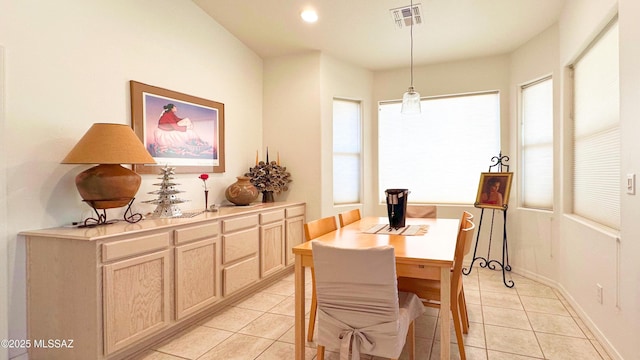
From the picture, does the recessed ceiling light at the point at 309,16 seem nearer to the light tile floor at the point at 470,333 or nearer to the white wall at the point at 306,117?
the white wall at the point at 306,117

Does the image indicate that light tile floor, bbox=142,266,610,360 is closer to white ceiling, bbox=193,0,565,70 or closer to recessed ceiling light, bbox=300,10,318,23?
white ceiling, bbox=193,0,565,70

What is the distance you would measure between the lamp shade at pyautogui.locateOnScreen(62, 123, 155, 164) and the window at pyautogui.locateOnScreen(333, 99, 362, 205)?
275 cm

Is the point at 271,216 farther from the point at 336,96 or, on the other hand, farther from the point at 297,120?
the point at 336,96

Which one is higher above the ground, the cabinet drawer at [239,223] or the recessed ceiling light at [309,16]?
the recessed ceiling light at [309,16]

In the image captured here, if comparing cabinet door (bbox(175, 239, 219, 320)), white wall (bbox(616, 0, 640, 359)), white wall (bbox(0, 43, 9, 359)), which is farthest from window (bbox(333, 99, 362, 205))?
white wall (bbox(0, 43, 9, 359))

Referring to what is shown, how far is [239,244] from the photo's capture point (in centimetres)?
328

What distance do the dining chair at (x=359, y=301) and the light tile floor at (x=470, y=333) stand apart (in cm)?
71

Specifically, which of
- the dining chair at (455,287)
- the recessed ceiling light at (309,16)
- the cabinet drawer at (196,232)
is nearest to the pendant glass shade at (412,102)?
the dining chair at (455,287)

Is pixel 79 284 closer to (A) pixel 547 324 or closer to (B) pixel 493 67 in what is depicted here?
(A) pixel 547 324

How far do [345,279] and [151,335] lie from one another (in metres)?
1.63

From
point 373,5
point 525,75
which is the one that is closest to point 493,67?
point 525,75

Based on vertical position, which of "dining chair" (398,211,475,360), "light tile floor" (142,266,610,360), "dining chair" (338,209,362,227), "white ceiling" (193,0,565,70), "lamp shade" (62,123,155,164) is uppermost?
"white ceiling" (193,0,565,70)

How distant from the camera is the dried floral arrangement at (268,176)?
14.2 ft

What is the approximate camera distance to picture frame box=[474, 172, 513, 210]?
→ 12.7 feet
